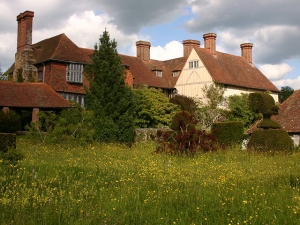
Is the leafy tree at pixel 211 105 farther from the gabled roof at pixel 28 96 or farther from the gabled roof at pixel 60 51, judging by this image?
the gabled roof at pixel 28 96

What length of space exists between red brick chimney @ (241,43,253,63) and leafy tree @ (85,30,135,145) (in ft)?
87.9

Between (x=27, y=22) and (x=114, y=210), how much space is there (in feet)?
97.7

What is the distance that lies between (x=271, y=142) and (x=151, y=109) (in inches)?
576

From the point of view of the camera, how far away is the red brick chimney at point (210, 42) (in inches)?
1789

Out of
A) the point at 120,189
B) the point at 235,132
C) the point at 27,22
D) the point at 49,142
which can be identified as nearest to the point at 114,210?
the point at 120,189

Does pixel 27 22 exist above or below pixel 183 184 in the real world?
above

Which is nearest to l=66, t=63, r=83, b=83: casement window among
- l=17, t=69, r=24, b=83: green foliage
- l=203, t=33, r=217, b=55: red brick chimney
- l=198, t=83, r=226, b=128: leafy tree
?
l=17, t=69, r=24, b=83: green foliage

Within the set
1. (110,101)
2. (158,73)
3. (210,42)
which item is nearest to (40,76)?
(110,101)

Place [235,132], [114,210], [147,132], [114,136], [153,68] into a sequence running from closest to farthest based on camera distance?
[114,210] < [235,132] < [114,136] < [147,132] < [153,68]

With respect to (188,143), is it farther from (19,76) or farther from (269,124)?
(19,76)

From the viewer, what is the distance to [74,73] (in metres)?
33.9

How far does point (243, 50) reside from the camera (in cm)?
5009

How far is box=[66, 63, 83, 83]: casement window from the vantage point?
33.6 metres

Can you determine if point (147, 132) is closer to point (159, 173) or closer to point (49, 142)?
point (49, 142)
